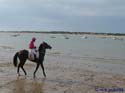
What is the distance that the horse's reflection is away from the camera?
40.7 ft

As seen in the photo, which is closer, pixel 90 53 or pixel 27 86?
pixel 27 86

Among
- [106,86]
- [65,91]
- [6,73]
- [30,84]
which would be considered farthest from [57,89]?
[6,73]

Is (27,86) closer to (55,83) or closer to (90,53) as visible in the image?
(55,83)

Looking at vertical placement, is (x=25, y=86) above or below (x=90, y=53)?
above

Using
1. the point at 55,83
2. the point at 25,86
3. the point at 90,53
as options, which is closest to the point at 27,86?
the point at 25,86

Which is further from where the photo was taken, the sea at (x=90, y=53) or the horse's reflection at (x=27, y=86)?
the sea at (x=90, y=53)

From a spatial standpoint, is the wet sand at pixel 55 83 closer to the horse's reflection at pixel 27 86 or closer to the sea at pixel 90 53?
the horse's reflection at pixel 27 86

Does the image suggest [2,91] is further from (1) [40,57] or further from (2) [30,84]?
(1) [40,57]

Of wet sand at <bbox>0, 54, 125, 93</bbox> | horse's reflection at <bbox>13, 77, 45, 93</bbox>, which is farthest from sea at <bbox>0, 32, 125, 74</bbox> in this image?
horse's reflection at <bbox>13, 77, 45, 93</bbox>

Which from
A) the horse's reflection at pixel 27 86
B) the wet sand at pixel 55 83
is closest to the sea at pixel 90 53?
the wet sand at pixel 55 83

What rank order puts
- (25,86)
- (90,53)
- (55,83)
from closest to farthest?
1. (25,86)
2. (55,83)
3. (90,53)

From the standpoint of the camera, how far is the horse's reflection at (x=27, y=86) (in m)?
12.4

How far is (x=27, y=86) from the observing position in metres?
13.3

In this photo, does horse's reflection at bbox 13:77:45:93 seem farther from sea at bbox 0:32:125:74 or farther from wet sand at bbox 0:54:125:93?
sea at bbox 0:32:125:74
